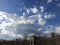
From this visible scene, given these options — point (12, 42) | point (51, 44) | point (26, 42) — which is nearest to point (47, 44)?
point (51, 44)

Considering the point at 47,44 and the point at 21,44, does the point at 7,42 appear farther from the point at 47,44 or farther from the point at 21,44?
the point at 47,44

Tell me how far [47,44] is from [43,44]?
79 cm

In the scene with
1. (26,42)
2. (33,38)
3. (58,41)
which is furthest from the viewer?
(26,42)

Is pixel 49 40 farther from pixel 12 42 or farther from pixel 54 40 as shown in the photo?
pixel 12 42

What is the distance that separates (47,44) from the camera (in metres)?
25.9

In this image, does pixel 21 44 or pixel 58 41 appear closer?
pixel 58 41

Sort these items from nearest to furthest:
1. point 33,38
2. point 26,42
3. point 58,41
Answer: point 33,38 < point 58,41 < point 26,42

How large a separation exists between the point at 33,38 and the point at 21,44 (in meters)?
5.77

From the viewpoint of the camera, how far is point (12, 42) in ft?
99.5

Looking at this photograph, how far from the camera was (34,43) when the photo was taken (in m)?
25.0

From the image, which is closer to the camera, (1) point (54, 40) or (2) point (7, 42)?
(1) point (54, 40)

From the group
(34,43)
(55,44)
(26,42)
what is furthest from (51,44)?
(26,42)

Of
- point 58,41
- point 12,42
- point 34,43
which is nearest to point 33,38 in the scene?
point 34,43

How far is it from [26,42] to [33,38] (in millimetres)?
5222
